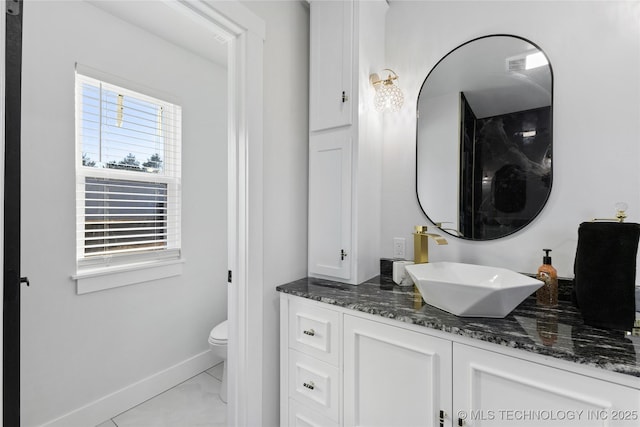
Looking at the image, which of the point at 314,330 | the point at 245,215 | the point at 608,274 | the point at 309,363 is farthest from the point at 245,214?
the point at 608,274

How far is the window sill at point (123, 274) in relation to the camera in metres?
1.75

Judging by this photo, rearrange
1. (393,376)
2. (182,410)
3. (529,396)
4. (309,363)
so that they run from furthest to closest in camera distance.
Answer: (182,410) < (309,363) < (393,376) < (529,396)

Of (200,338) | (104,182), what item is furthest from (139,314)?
(104,182)

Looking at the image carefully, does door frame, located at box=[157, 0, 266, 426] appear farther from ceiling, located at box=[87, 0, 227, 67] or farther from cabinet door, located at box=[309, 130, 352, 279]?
cabinet door, located at box=[309, 130, 352, 279]

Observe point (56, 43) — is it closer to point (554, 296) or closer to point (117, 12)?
point (117, 12)

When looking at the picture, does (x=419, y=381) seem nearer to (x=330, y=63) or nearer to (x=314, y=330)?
(x=314, y=330)

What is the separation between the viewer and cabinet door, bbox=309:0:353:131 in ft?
4.97

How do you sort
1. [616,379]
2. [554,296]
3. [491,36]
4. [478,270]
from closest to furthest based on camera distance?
[616,379] < [554,296] < [478,270] < [491,36]

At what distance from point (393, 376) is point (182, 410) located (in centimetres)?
152

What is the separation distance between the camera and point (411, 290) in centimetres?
142

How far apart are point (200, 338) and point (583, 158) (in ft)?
8.59

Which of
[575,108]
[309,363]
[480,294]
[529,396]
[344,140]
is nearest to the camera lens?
[529,396]

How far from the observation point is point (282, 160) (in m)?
1.58

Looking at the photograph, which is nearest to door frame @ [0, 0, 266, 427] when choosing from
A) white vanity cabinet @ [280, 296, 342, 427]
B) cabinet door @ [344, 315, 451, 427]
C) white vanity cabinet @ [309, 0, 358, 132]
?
white vanity cabinet @ [280, 296, 342, 427]
